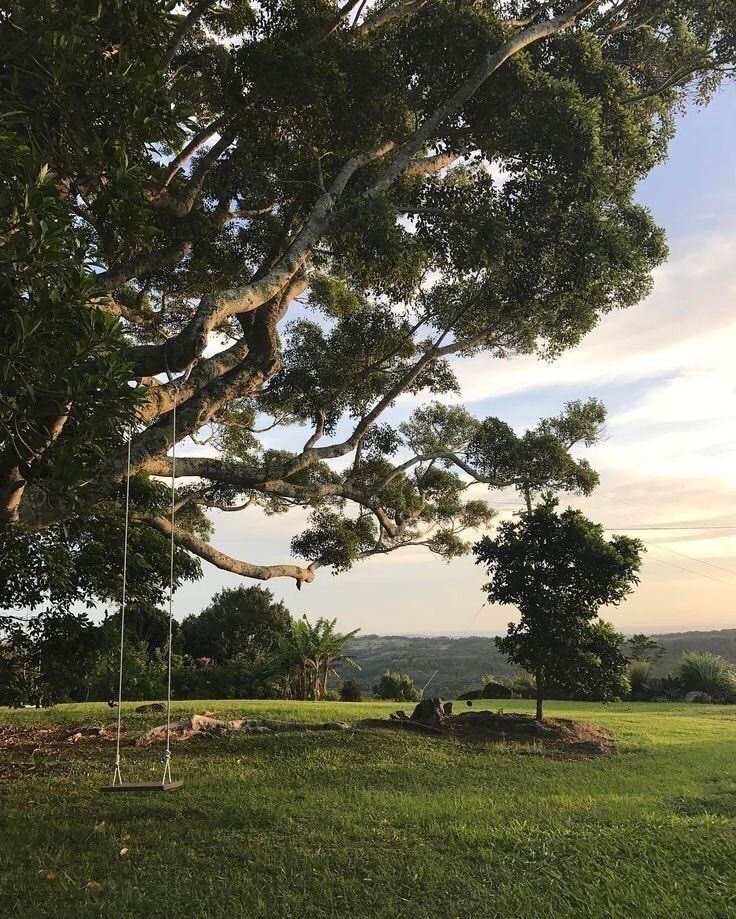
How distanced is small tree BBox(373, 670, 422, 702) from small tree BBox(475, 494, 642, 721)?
11617mm

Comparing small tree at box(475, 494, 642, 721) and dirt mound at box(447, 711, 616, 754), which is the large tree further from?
dirt mound at box(447, 711, 616, 754)

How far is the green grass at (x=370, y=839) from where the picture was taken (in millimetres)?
4316

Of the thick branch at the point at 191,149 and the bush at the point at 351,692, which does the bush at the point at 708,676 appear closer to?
the bush at the point at 351,692

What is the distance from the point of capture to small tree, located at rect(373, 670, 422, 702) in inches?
971

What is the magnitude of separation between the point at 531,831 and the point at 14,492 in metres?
6.36

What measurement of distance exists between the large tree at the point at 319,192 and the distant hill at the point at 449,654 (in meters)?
22.5

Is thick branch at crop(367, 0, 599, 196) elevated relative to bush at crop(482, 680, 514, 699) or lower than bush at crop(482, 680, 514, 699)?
elevated

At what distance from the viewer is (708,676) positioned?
23.8 meters

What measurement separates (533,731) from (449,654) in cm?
3417

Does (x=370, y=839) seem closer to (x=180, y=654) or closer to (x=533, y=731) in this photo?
(x=533, y=731)

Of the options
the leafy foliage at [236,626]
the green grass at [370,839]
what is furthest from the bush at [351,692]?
the green grass at [370,839]

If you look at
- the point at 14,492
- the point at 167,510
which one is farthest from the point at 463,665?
the point at 14,492

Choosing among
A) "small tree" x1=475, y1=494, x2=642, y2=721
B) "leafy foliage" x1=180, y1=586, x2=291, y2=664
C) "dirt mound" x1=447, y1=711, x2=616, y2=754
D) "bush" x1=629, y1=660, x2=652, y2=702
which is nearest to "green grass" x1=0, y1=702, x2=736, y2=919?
"dirt mound" x1=447, y1=711, x2=616, y2=754

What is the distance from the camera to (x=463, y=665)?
4075 cm
